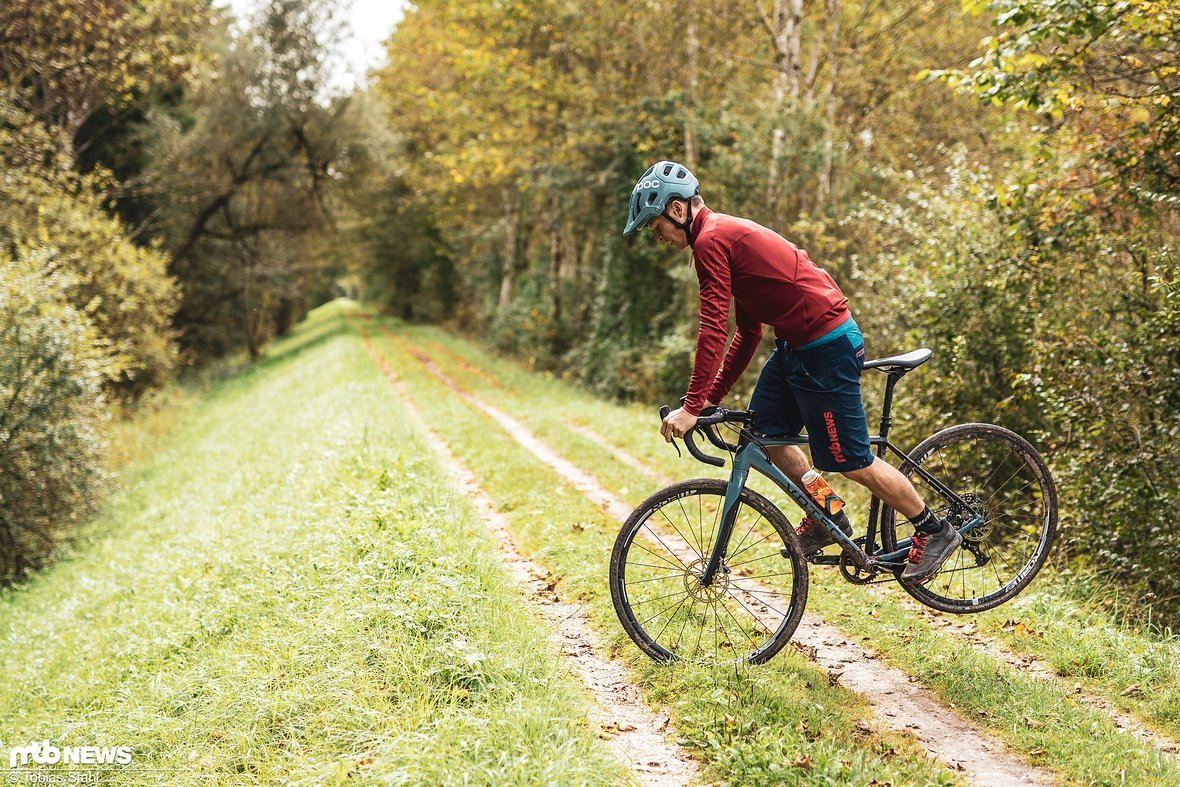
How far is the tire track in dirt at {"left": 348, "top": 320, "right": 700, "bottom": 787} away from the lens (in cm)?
346

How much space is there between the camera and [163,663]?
5.68 meters

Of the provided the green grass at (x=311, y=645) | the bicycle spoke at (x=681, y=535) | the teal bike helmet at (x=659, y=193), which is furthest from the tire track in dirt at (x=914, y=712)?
the teal bike helmet at (x=659, y=193)

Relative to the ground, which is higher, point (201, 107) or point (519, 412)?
point (201, 107)

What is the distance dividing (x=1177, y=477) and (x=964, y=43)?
14945 millimetres

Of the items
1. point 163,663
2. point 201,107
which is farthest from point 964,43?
point 201,107

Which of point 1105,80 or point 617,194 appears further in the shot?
point 617,194

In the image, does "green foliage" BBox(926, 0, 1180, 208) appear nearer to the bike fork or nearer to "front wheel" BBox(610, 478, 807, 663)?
the bike fork

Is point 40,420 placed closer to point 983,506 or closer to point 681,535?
point 681,535

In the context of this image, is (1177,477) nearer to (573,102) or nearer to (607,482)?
(607,482)

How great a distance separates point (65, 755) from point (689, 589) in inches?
164

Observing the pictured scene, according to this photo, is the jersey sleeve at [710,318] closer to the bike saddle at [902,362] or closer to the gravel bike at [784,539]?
the gravel bike at [784,539]

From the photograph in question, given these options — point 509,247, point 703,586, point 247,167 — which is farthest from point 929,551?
point 247,167

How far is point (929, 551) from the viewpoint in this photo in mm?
4410

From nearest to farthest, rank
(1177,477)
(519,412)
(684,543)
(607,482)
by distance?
(684,543) < (1177,477) < (607,482) < (519,412)
